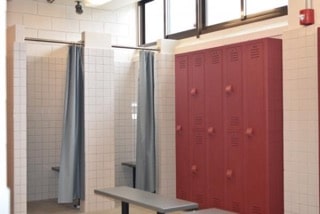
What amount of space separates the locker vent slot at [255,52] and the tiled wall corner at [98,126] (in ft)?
6.42

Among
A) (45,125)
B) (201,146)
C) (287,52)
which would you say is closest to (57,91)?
(45,125)

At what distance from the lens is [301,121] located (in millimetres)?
4117

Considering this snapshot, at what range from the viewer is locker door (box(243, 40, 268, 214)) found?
4422 millimetres

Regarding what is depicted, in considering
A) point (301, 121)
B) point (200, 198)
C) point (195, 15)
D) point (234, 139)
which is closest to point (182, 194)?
point (200, 198)

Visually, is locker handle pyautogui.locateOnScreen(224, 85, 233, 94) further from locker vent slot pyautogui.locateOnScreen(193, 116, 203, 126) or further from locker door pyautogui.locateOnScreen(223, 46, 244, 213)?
locker vent slot pyautogui.locateOnScreen(193, 116, 203, 126)

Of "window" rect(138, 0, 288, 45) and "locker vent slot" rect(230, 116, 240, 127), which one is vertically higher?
"window" rect(138, 0, 288, 45)

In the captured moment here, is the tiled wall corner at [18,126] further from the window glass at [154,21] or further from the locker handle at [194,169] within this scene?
the window glass at [154,21]

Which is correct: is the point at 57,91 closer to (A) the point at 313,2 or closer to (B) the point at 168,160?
(B) the point at 168,160

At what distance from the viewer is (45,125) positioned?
619cm

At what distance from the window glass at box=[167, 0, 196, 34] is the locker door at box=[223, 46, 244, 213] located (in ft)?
4.25

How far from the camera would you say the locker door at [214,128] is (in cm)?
498

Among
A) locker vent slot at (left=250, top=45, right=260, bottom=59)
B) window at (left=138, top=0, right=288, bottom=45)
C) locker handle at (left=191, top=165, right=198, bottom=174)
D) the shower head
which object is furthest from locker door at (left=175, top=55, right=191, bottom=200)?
the shower head

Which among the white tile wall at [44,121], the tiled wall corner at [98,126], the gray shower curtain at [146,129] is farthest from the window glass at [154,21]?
the white tile wall at [44,121]
